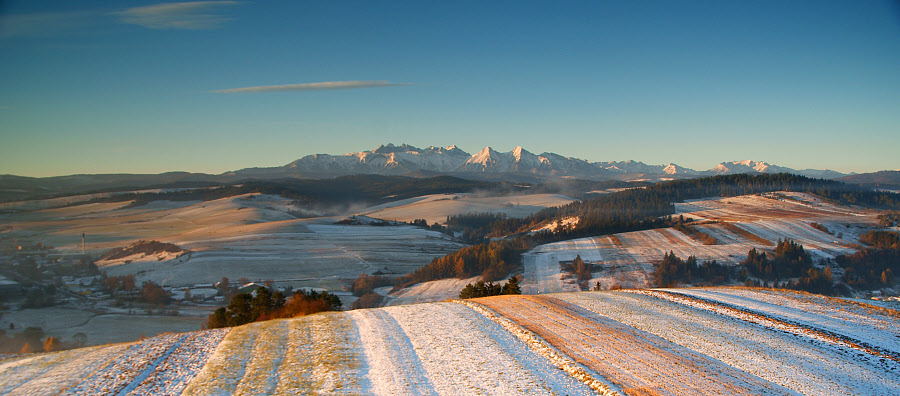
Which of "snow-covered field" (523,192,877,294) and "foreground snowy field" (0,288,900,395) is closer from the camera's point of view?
"foreground snowy field" (0,288,900,395)

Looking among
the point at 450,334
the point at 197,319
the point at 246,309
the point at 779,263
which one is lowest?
the point at 197,319

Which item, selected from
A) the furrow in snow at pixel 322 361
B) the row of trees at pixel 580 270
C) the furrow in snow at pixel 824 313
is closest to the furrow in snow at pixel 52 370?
the furrow in snow at pixel 322 361

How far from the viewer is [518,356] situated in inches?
822

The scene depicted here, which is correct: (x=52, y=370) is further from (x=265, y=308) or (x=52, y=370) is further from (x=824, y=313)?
(x=824, y=313)

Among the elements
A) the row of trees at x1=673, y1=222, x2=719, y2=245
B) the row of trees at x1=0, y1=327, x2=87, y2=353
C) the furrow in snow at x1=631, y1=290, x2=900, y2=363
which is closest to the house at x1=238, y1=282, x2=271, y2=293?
the row of trees at x1=0, y1=327, x2=87, y2=353

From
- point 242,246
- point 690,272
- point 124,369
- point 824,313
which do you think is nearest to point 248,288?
point 242,246

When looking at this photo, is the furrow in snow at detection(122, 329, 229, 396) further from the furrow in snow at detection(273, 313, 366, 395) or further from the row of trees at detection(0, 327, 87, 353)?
the row of trees at detection(0, 327, 87, 353)

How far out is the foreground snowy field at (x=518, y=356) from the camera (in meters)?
17.5

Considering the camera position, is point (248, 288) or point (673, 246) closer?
point (248, 288)

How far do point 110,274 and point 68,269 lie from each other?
1738 centimetres

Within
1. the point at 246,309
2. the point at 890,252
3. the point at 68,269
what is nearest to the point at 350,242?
the point at 68,269

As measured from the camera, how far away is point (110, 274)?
12588cm

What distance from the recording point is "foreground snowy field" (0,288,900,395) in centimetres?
1747

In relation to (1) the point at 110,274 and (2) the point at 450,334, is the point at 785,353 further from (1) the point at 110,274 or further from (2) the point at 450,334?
(1) the point at 110,274
